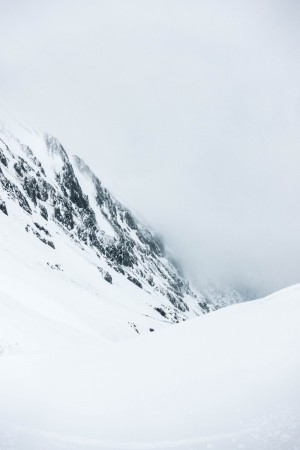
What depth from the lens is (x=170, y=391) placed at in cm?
581

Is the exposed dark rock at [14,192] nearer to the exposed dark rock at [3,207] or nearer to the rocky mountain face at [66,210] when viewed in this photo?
the rocky mountain face at [66,210]

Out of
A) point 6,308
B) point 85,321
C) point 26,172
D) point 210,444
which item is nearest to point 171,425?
point 210,444

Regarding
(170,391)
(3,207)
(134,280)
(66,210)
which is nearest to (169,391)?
(170,391)

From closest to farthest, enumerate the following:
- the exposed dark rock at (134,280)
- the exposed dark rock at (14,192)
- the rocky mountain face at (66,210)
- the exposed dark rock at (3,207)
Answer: the exposed dark rock at (3,207)
the exposed dark rock at (14,192)
the rocky mountain face at (66,210)
the exposed dark rock at (134,280)

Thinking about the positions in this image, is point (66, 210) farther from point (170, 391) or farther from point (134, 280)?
point (170, 391)

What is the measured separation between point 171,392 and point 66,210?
4542 inches

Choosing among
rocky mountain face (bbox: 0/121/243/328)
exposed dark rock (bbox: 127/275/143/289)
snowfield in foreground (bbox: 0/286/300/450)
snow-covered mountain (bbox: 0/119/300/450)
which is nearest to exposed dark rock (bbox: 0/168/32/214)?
rocky mountain face (bbox: 0/121/243/328)

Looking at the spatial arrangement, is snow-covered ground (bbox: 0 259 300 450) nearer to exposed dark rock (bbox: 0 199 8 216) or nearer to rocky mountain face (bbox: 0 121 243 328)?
rocky mountain face (bbox: 0 121 243 328)

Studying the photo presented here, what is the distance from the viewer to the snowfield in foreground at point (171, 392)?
468 centimetres

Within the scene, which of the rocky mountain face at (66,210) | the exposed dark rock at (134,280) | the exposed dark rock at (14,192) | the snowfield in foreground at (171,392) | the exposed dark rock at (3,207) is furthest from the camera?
the exposed dark rock at (134,280)

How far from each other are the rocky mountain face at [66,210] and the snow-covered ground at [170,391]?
206 feet

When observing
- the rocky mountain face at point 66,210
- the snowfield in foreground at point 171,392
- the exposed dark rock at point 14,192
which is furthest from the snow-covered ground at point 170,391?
the exposed dark rock at point 14,192

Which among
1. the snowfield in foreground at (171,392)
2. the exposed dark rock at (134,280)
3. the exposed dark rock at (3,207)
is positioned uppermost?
the exposed dark rock at (134,280)

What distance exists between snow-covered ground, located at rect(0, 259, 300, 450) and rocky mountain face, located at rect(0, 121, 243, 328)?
62.8 metres
